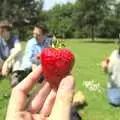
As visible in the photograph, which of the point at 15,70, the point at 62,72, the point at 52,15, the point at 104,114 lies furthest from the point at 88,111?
the point at 52,15

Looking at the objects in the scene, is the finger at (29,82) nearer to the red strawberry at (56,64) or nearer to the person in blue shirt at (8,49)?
the red strawberry at (56,64)

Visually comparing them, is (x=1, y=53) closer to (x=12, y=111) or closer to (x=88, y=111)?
(x=88, y=111)

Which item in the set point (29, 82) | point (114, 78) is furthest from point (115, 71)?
point (29, 82)

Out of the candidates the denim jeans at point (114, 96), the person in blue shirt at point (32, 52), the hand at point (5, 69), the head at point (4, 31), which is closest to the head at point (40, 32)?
the person in blue shirt at point (32, 52)

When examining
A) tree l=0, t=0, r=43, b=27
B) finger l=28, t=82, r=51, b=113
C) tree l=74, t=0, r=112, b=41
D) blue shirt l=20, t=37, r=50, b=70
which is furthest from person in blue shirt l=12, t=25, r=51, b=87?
tree l=0, t=0, r=43, b=27

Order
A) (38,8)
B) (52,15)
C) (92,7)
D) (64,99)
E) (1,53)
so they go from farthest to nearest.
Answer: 1. (52,15)
2. (38,8)
3. (92,7)
4. (1,53)
5. (64,99)
